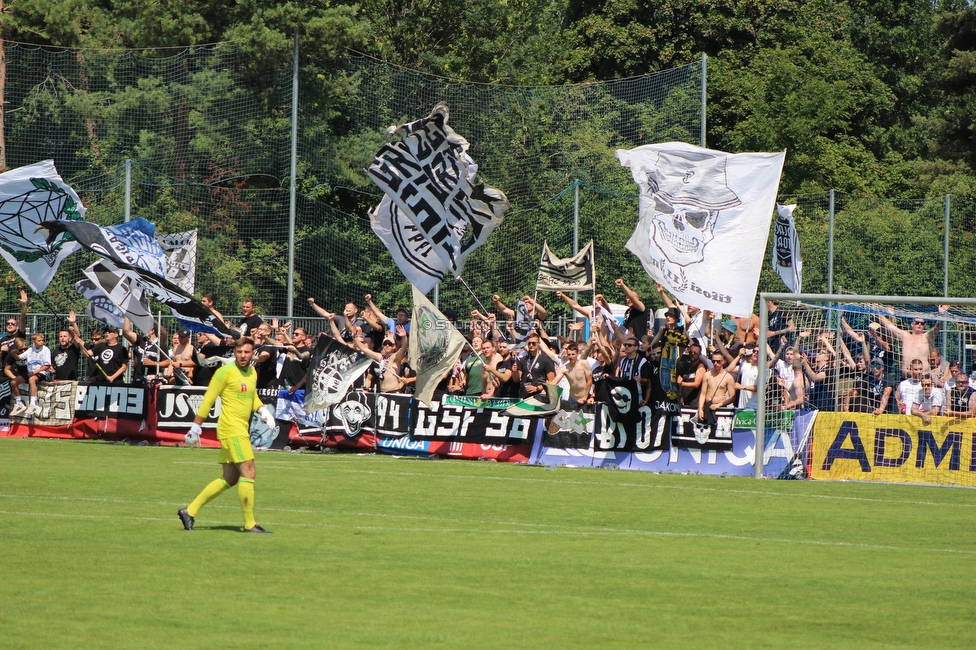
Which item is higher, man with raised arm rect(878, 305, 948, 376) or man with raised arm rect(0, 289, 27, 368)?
man with raised arm rect(878, 305, 948, 376)

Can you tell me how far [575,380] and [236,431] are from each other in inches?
361

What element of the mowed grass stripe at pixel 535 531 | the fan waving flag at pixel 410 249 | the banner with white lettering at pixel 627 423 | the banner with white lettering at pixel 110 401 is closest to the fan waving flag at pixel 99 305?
the banner with white lettering at pixel 110 401

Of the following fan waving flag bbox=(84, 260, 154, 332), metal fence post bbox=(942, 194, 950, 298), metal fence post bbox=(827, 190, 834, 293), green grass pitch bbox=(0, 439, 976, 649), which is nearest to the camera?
green grass pitch bbox=(0, 439, 976, 649)

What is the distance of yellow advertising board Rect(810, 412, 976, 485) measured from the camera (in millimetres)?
18547

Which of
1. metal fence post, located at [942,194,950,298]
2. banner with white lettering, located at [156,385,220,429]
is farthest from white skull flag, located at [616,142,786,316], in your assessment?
metal fence post, located at [942,194,950,298]

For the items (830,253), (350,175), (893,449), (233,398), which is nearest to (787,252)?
(893,449)

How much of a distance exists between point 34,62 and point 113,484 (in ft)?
75.1

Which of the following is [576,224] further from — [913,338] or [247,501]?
[247,501]

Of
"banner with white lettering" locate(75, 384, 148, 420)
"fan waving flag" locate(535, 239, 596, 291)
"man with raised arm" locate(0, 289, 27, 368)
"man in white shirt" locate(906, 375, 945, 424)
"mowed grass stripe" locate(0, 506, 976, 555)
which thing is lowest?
"mowed grass stripe" locate(0, 506, 976, 555)

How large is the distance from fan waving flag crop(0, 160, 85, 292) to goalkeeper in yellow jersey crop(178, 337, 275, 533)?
11.9 m

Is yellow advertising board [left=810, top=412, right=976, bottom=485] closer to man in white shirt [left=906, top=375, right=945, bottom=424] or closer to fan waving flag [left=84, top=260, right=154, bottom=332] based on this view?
man in white shirt [left=906, top=375, right=945, bottom=424]

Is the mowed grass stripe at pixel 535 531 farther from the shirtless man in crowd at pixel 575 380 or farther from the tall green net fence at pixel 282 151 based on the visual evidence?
the tall green net fence at pixel 282 151

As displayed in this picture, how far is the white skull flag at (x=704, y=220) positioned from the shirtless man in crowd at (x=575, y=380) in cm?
220

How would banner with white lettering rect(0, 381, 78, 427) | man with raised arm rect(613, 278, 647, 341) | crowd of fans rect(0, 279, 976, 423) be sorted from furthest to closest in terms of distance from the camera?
banner with white lettering rect(0, 381, 78, 427)
man with raised arm rect(613, 278, 647, 341)
crowd of fans rect(0, 279, 976, 423)
